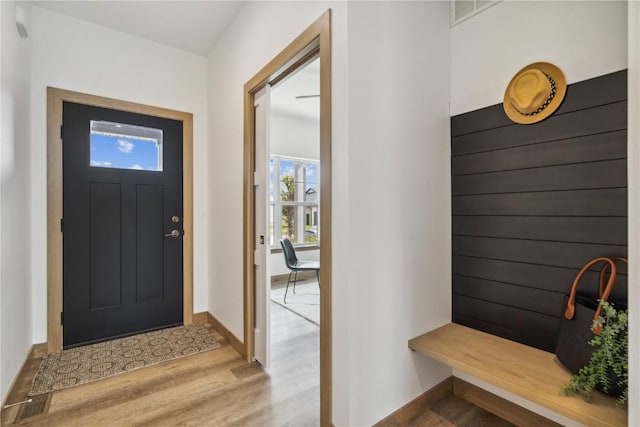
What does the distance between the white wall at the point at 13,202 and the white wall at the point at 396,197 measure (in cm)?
205

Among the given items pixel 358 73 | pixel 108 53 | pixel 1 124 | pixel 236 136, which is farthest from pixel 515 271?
pixel 108 53

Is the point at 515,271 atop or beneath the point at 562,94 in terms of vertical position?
beneath

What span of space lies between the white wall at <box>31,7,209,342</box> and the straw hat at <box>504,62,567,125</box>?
2828 mm

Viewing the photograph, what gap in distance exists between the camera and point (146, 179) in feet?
9.57

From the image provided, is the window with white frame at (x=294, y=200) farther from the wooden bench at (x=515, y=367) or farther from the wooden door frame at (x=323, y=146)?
the wooden bench at (x=515, y=367)

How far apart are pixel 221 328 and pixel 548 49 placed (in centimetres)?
323

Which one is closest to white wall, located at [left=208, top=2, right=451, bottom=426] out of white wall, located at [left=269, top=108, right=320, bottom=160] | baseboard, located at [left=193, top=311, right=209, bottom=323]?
baseboard, located at [left=193, top=311, right=209, bottom=323]

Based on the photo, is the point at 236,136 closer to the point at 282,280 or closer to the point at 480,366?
the point at 480,366

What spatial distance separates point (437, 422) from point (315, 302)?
8.05ft

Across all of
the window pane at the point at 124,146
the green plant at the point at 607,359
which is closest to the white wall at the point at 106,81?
the window pane at the point at 124,146

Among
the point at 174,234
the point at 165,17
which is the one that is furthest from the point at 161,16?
the point at 174,234

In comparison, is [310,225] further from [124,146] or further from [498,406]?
[498,406]

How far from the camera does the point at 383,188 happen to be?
5.21 ft

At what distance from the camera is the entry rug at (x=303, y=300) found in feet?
11.6
